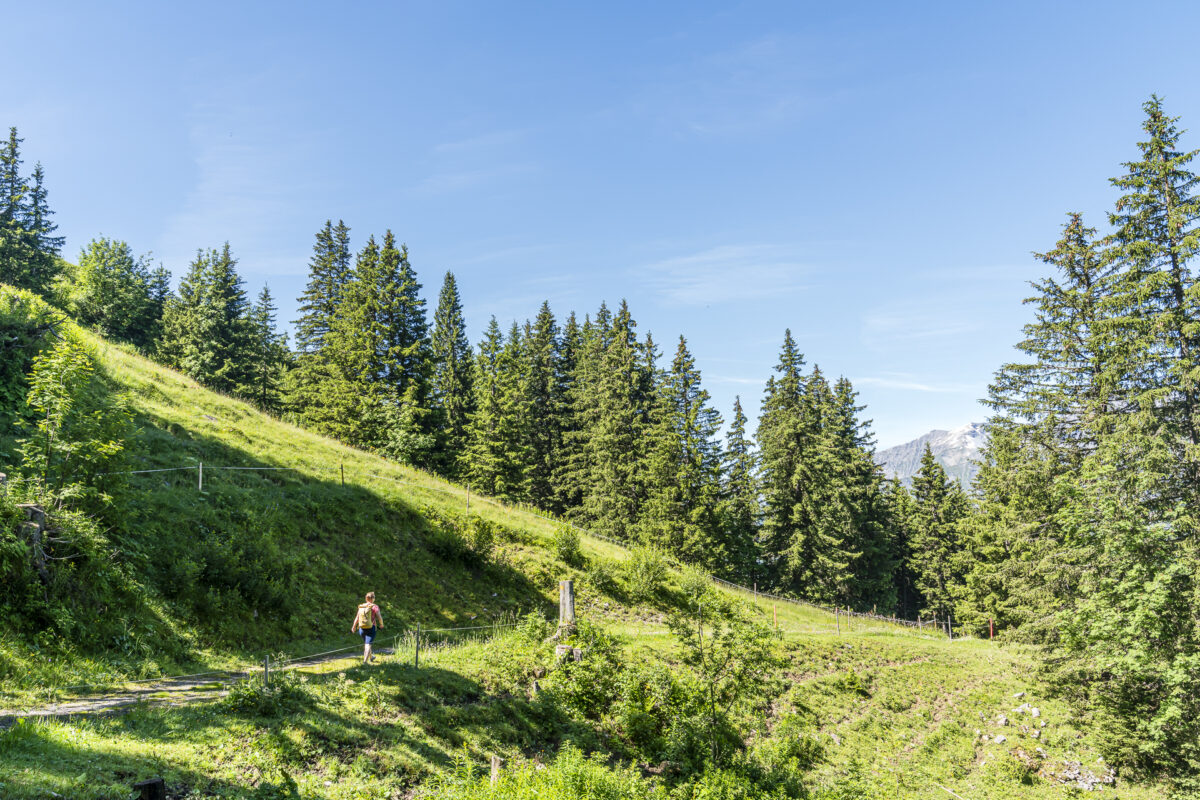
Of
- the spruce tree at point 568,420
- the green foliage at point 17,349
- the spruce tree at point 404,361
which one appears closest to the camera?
the green foliage at point 17,349

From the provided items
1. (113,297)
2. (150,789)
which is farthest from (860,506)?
(113,297)

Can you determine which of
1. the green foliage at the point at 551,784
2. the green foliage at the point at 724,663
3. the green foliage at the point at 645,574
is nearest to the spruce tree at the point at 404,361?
the green foliage at the point at 645,574

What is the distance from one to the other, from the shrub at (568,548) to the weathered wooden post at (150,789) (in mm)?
23309

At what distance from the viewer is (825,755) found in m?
18.6

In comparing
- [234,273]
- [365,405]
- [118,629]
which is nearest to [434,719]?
[118,629]

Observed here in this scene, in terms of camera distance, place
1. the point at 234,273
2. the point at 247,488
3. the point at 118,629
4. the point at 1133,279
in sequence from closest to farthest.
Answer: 1. the point at 118,629
2. the point at 247,488
3. the point at 1133,279
4. the point at 234,273

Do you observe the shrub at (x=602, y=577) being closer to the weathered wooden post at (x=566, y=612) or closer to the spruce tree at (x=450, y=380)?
the weathered wooden post at (x=566, y=612)

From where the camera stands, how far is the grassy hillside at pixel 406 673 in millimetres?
9672

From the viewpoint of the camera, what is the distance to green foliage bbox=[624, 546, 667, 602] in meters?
29.2

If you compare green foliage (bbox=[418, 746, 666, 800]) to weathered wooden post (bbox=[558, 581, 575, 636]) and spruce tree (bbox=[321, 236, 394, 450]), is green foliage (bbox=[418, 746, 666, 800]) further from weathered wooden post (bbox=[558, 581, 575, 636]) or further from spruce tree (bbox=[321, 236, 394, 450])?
spruce tree (bbox=[321, 236, 394, 450])

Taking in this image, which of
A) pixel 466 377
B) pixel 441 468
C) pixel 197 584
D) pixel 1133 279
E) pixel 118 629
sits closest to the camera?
pixel 118 629

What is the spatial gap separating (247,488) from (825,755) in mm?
21591

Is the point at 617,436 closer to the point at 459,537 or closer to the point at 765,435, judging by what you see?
the point at 765,435

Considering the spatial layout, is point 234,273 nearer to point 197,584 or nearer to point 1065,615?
point 197,584
